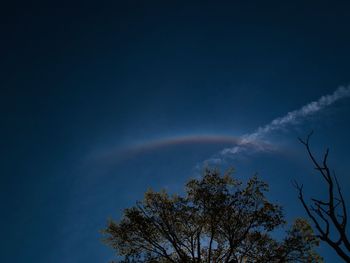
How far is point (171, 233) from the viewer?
102 ft

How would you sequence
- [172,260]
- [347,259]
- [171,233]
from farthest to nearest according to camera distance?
[171,233], [172,260], [347,259]

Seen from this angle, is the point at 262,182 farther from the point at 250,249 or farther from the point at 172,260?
the point at 172,260

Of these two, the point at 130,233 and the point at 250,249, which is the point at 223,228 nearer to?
the point at 250,249

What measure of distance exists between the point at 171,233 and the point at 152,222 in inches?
88.9

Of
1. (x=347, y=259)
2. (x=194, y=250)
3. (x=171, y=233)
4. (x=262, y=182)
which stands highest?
(x=262, y=182)

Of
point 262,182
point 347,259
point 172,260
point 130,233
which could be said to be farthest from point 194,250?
point 347,259

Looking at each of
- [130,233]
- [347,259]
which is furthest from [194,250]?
[347,259]

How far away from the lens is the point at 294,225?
101ft

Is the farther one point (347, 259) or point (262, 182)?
point (262, 182)

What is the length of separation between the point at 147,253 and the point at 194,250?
4754mm

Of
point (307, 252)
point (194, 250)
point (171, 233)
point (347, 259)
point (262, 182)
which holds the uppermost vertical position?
point (262, 182)

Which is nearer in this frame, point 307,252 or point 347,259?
point 347,259

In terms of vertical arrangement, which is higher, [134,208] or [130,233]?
[134,208]

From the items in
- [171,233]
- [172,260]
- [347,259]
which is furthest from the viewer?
[171,233]
